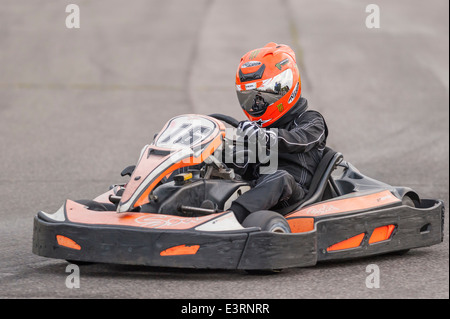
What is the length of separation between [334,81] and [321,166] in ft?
28.3

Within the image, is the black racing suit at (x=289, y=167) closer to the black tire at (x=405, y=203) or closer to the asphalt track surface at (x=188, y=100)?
the asphalt track surface at (x=188, y=100)

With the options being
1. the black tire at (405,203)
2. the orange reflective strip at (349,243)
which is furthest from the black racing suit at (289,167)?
the black tire at (405,203)

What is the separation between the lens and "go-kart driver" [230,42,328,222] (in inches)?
215

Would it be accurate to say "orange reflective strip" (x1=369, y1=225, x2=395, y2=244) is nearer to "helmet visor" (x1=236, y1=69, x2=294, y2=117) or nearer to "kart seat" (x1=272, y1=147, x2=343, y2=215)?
"kart seat" (x1=272, y1=147, x2=343, y2=215)

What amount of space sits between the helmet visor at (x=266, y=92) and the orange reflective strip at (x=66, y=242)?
1606 mm

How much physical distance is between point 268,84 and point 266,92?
0.18 feet

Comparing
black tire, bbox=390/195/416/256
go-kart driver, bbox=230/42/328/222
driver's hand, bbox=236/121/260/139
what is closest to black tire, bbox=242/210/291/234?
go-kart driver, bbox=230/42/328/222

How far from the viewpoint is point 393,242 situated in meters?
5.73

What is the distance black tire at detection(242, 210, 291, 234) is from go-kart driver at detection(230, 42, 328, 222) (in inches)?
15.5

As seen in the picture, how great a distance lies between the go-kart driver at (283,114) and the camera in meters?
5.47

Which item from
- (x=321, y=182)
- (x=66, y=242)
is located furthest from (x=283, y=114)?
(x=66, y=242)

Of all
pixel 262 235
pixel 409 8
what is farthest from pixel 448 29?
pixel 262 235

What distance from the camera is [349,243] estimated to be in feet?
17.8
